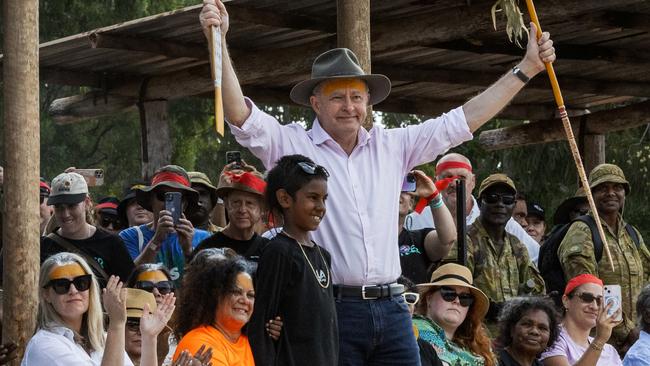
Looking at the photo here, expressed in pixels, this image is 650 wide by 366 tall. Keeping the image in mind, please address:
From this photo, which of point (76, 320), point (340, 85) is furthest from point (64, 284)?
point (340, 85)

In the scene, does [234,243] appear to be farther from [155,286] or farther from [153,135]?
[153,135]

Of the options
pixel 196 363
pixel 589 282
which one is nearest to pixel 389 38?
pixel 589 282

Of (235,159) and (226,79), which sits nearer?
(226,79)

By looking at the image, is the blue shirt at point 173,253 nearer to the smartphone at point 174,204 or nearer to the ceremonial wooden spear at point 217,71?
the smartphone at point 174,204

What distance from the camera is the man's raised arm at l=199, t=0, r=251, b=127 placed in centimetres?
576

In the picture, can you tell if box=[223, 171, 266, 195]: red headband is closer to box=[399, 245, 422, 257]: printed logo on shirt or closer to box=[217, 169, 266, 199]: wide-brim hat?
box=[217, 169, 266, 199]: wide-brim hat

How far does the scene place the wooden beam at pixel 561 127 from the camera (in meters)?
14.2

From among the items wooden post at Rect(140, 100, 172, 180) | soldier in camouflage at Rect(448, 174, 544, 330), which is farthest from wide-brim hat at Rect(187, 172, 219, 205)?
wooden post at Rect(140, 100, 172, 180)

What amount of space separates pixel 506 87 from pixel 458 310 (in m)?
2.25

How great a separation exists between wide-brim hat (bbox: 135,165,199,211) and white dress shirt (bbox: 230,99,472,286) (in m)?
2.63

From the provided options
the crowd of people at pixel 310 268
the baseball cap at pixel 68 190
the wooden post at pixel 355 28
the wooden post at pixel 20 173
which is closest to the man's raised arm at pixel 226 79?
the crowd of people at pixel 310 268

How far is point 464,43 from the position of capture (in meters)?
11.4

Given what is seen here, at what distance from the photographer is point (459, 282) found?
809cm

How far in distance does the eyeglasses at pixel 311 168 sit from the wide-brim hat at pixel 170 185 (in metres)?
2.87
